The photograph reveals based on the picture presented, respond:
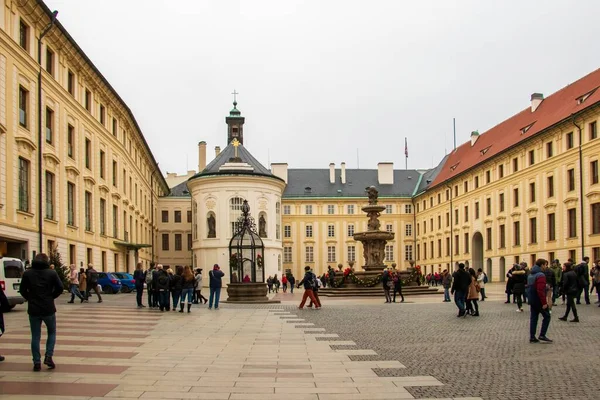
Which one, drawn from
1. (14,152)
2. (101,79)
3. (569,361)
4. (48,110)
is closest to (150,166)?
(101,79)

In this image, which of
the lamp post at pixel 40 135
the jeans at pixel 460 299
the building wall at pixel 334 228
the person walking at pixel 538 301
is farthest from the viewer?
the building wall at pixel 334 228

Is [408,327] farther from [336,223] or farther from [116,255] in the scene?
[336,223]

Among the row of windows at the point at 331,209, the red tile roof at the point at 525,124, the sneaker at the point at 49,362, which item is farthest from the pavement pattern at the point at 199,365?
the row of windows at the point at 331,209

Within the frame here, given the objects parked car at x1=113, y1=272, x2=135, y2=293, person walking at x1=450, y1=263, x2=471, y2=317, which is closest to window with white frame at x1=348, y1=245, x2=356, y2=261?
parked car at x1=113, y1=272, x2=135, y2=293

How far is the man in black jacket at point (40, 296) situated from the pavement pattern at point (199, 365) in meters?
0.40

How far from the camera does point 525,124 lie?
59438 millimetres

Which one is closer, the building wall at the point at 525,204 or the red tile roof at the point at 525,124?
the building wall at the point at 525,204

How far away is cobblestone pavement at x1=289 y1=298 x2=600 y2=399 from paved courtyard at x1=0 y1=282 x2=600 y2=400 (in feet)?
0.08

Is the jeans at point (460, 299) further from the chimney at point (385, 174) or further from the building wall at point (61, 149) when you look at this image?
the chimney at point (385, 174)

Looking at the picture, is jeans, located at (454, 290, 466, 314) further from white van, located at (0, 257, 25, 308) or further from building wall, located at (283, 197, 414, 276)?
building wall, located at (283, 197, 414, 276)

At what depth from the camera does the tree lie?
99.0ft

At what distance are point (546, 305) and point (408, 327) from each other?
14.9ft

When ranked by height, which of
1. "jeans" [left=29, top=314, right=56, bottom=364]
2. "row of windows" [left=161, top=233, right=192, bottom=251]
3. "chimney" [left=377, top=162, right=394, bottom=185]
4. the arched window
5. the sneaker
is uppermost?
"chimney" [left=377, top=162, right=394, bottom=185]

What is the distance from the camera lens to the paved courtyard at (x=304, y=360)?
854cm
